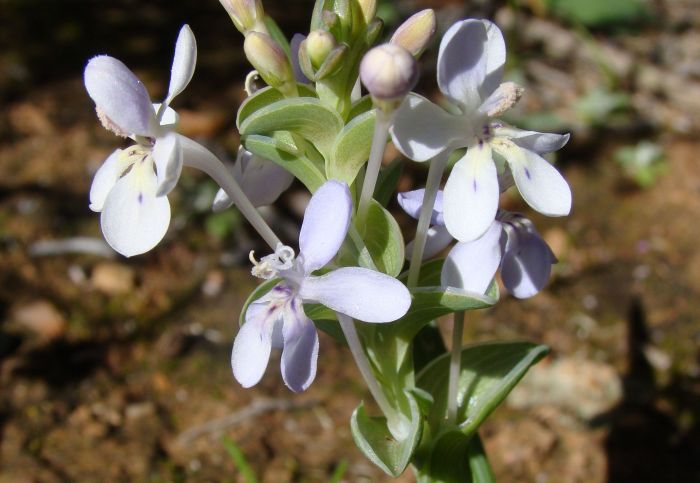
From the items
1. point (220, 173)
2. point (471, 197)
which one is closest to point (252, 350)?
point (220, 173)

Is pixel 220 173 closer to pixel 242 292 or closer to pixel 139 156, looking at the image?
pixel 139 156

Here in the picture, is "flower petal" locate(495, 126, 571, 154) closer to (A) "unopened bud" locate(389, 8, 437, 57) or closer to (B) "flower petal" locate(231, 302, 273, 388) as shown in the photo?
(A) "unopened bud" locate(389, 8, 437, 57)

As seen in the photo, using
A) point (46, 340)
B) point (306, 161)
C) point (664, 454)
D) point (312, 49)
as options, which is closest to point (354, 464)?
point (664, 454)

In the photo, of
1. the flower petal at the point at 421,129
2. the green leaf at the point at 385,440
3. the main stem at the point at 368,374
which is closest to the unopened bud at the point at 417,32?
the flower petal at the point at 421,129

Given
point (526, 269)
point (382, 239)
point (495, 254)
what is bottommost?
point (526, 269)

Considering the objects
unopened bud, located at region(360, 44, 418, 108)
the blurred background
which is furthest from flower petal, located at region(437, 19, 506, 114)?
the blurred background

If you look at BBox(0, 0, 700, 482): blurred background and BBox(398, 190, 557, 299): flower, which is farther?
BBox(0, 0, 700, 482): blurred background
